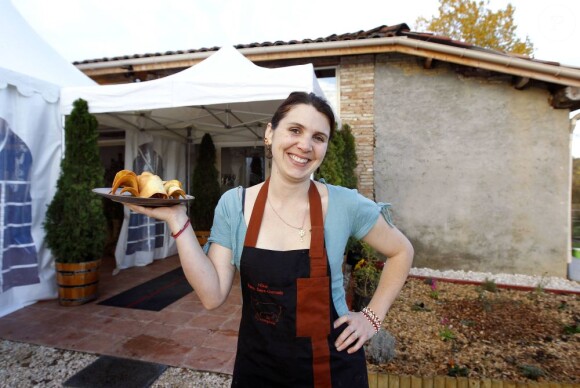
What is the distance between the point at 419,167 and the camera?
6609 millimetres

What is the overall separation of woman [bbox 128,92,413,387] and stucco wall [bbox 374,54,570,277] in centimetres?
568

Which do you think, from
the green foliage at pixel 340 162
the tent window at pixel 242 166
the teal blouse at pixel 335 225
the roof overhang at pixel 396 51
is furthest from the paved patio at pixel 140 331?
the roof overhang at pixel 396 51

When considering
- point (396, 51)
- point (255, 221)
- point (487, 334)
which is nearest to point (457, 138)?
point (396, 51)

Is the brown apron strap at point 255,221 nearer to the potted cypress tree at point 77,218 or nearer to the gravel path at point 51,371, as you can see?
the gravel path at point 51,371

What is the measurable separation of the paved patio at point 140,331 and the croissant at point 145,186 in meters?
2.22

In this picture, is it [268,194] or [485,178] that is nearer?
[268,194]

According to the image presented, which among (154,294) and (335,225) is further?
(154,294)

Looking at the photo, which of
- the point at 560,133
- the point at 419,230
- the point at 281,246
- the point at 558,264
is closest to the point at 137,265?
the point at 419,230

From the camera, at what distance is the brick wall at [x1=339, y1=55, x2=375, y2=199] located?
679 centimetres

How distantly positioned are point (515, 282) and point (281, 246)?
611 cm

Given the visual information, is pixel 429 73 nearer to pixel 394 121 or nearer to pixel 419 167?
pixel 394 121

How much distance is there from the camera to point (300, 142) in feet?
4.04

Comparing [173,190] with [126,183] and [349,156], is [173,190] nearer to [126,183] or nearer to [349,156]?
[126,183]

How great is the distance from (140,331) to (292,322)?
3181mm
